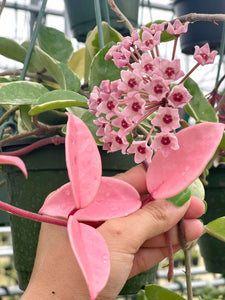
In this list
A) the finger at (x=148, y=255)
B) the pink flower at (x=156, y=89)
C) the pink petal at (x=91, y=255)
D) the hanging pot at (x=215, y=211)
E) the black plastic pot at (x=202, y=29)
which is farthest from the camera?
the black plastic pot at (x=202, y=29)

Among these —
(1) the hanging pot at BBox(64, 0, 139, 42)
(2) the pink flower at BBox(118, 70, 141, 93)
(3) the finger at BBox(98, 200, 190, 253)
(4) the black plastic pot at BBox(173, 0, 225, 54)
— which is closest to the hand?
(3) the finger at BBox(98, 200, 190, 253)

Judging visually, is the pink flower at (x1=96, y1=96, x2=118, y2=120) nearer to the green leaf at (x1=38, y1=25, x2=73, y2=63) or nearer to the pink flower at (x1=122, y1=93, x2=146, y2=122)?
the pink flower at (x1=122, y1=93, x2=146, y2=122)

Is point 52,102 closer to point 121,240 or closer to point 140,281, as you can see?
point 121,240

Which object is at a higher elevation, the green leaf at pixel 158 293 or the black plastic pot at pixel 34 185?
the black plastic pot at pixel 34 185

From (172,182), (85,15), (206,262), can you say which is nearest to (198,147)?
(172,182)

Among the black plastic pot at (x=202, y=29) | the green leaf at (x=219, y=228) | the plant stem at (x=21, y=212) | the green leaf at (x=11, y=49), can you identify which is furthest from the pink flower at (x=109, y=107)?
the black plastic pot at (x=202, y=29)

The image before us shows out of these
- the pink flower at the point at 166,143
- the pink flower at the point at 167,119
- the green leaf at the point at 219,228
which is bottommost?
the green leaf at the point at 219,228

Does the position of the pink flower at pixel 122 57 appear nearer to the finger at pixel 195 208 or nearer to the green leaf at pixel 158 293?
the finger at pixel 195 208
